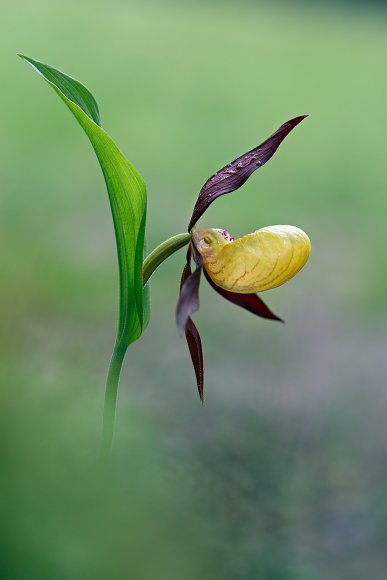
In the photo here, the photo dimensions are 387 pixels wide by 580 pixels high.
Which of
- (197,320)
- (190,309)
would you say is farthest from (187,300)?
(197,320)

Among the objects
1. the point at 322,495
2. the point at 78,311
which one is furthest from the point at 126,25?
the point at 322,495

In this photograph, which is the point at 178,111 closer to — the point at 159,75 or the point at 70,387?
the point at 159,75

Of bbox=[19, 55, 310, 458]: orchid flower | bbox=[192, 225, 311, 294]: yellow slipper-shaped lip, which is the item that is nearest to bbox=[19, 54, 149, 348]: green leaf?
bbox=[19, 55, 310, 458]: orchid flower

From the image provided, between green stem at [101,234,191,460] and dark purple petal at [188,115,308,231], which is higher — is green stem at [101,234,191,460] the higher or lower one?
the lower one

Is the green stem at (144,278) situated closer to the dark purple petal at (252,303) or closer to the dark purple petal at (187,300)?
the dark purple petal at (187,300)

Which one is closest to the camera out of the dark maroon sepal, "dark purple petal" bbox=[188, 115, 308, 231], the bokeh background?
the bokeh background

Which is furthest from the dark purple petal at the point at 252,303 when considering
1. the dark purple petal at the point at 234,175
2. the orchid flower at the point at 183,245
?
the dark purple petal at the point at 234,175

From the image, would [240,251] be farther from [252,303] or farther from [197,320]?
[197,320]

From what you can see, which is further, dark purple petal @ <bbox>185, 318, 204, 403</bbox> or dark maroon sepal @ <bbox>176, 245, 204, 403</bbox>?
dark purple petal @ <bbox>185, 318, 204, 403</bbox>

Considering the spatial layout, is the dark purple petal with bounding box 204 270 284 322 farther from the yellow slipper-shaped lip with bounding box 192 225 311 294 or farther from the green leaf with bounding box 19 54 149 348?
the green leaf with bounding box 19 54 149 348
